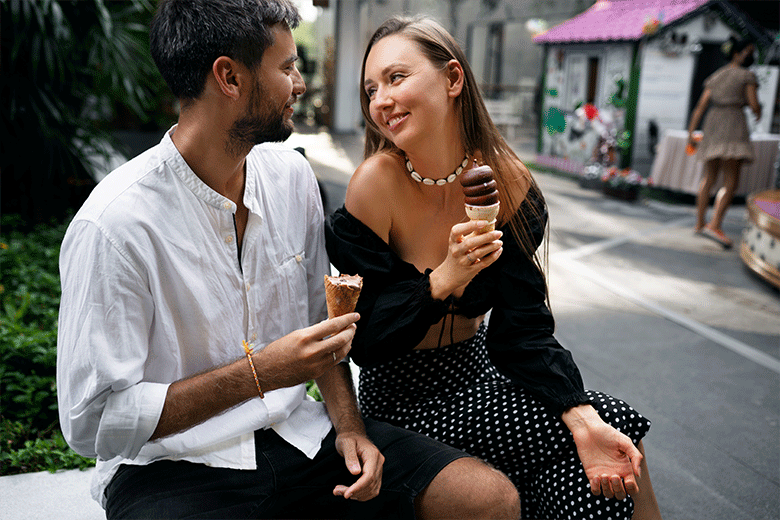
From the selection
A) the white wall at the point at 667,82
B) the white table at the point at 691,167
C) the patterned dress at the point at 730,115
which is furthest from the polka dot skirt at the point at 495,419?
the white wall at the point at 667,82

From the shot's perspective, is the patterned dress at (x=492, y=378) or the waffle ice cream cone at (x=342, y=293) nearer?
the waffle ice cream cone at (x=342, y=293)

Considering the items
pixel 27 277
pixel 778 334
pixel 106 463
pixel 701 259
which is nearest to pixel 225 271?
pixel 106 463

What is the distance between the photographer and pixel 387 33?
6.08 feet

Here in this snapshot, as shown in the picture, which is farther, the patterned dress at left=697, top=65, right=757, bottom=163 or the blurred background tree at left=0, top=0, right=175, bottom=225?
the patterned dress at left=697, top=65, right=757, bottom=163

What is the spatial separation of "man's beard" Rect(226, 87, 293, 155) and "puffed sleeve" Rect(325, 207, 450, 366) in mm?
358

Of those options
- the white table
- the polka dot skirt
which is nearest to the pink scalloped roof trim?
the white table

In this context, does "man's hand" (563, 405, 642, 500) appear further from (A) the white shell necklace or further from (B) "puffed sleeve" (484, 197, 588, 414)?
(A) the white shell necklace

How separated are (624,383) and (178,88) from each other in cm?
304

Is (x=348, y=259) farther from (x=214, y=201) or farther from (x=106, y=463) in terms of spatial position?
(x=106, y=463)

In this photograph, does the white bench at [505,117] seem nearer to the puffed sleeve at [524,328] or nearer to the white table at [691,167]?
the white table at [691,167]

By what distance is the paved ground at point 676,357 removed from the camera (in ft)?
8.52

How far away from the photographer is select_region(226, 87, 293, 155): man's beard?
1.53 metres

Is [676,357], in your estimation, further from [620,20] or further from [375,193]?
[620,20]

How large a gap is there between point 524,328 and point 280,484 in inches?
30.2
